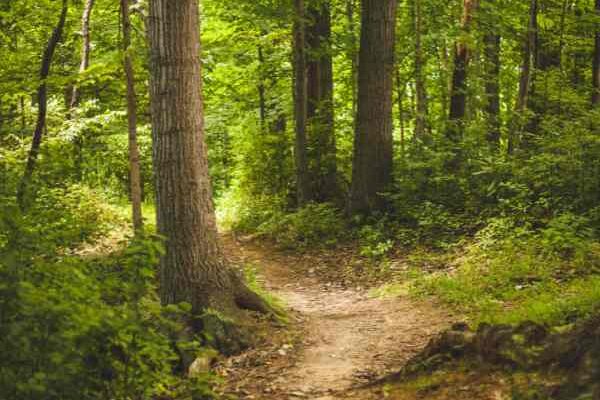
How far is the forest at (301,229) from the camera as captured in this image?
4.12 metres

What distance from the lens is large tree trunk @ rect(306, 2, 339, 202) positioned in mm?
15086

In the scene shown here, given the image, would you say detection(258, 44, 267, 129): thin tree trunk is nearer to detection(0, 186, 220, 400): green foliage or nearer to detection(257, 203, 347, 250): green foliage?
detection(257, 203, 347, 250): green foliage

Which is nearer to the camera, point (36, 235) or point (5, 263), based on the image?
point (5, 263)

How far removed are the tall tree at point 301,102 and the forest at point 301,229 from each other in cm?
5

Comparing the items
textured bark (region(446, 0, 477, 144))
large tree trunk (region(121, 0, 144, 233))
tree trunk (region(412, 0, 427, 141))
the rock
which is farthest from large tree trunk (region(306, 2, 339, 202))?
the rock

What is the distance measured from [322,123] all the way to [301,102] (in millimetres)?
2023

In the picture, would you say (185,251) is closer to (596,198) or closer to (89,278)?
(89,278)

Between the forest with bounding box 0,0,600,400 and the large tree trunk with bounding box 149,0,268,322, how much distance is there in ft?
0.08

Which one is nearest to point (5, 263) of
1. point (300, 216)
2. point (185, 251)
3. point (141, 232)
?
point (141, 232)

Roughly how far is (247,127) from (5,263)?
16932 millimetres

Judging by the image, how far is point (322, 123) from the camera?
615 inches

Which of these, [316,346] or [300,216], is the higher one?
[300,216]

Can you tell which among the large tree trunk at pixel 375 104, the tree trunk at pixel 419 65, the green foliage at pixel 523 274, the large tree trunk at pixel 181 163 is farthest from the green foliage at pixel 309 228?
the large tree trunk at pixel 181 163

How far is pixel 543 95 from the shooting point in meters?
15.1
